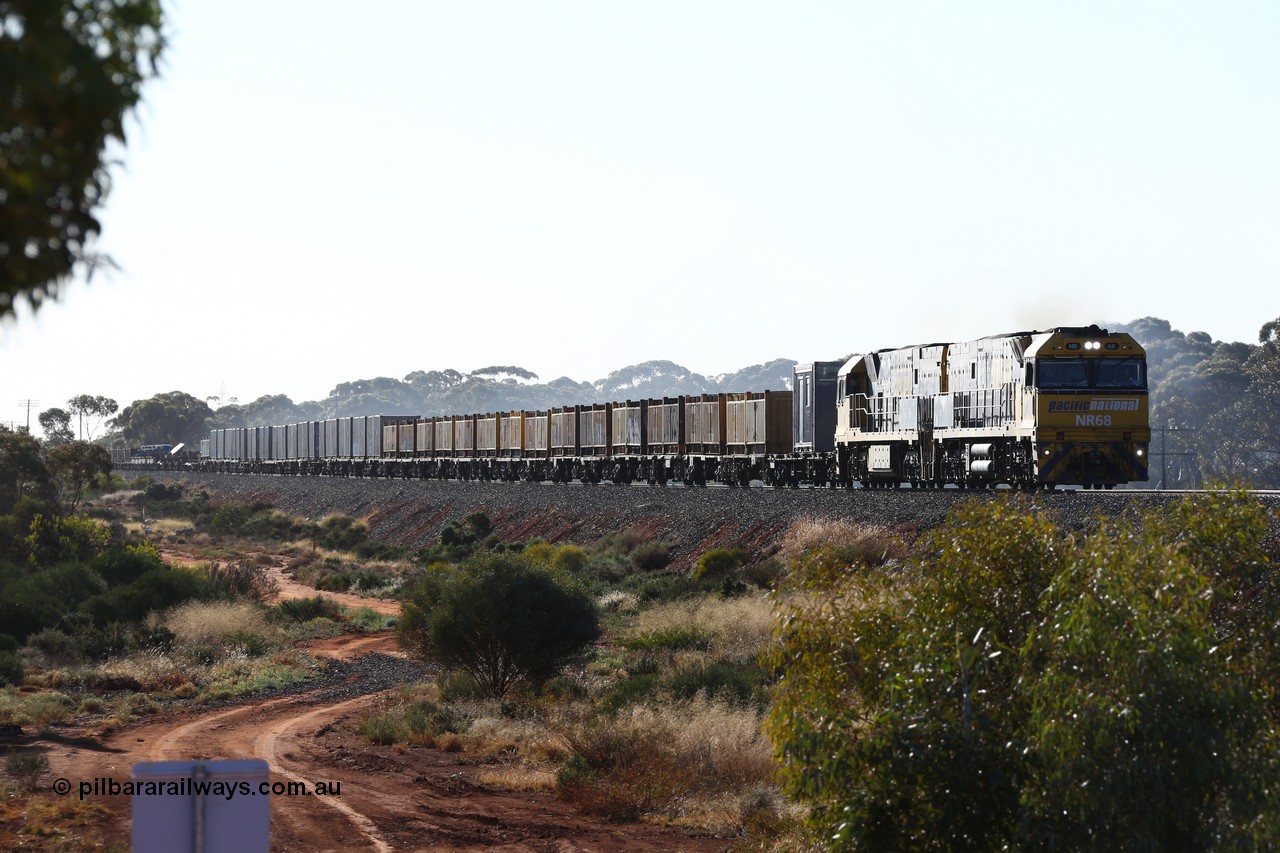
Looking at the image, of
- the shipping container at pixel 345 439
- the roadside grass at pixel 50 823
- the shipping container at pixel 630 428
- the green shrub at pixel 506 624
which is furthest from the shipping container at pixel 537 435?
the roadside grass at pixel 50 823

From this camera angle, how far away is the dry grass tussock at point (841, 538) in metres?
29.1

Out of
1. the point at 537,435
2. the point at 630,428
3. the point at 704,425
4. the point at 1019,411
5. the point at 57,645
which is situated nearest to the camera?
the point at 57,645

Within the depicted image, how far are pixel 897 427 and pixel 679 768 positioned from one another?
789 inches

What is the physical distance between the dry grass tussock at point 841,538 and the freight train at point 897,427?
301 cm

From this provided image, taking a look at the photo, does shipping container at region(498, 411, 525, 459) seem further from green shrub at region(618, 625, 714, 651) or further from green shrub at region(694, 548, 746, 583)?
green shrub at region(618, 625, 714, 651)

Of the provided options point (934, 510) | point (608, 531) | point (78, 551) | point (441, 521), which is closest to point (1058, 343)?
point (934, 510)

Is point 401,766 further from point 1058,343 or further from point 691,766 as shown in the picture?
point 1058,343

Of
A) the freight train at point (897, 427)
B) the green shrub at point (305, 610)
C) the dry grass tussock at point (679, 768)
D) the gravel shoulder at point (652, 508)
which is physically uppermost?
the freight train at point (897, 427)

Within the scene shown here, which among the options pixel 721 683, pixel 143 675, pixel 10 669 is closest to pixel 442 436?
pixel 143 675

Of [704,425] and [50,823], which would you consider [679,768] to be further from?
[704,425]

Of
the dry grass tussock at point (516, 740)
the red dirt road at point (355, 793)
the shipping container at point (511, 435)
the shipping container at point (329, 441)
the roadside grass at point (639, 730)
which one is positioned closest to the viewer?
the red dirt road at point (355, 793)

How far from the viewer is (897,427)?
1455 inches

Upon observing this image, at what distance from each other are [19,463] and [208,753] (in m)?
41.3

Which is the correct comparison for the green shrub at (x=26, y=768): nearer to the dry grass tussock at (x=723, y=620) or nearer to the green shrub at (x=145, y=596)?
the dry grass tussock at (x=723, y=620)
